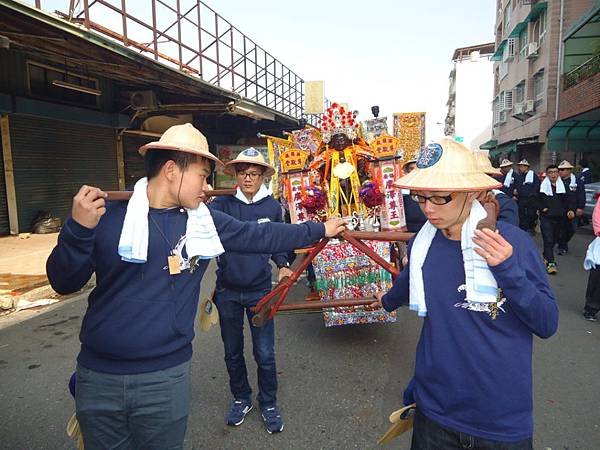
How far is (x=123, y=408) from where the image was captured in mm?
1788

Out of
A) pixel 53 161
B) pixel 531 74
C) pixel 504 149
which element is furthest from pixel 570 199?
pixel 504 149

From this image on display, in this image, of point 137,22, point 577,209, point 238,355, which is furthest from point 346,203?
point 137,22

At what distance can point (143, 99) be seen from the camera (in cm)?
1155

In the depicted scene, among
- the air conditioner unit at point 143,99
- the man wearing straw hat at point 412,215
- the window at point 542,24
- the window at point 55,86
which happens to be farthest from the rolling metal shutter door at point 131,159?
the window at point 542,24

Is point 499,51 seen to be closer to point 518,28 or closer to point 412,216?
point 518,28

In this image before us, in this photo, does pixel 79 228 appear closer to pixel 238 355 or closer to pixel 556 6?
pixel 238 355

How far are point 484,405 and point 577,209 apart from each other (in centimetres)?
812

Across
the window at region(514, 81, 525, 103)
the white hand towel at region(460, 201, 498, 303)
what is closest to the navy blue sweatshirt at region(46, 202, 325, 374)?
the white hand towel at region(460, 201, 498, 303)

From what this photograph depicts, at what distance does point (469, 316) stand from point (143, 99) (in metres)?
11.5

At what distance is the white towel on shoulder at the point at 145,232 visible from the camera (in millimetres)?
1703

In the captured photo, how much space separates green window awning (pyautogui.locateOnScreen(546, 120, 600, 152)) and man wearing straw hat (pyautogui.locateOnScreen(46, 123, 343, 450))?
1907 centimetres

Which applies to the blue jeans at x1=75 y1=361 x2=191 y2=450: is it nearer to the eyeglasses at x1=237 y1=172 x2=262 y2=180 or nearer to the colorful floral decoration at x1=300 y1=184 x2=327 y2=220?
the eyeglasses at x1=237 y1=172 x2=262 y2=180

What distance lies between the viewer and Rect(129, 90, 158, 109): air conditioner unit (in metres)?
11.5

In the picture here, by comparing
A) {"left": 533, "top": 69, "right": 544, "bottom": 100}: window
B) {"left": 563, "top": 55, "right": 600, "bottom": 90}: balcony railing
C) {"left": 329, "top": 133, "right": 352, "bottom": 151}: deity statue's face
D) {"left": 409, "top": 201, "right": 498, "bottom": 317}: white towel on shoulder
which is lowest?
{"left": 409, "top": 201, "right": 498, "bottom": 317}: white towel on shoulder
